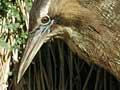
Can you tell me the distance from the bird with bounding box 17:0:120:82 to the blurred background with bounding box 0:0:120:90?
98 cm

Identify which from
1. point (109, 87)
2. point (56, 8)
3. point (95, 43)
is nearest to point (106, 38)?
point (95, 43)

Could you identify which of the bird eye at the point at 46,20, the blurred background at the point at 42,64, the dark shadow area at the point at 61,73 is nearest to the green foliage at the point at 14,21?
the blurred background at the point at 42,64

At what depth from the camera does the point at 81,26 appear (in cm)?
264

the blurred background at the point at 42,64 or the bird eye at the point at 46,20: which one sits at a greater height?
the bird eye at the point at 46,20

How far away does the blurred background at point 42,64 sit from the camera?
3725mm

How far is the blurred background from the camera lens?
3725mm

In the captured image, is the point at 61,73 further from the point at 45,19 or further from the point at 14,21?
the point at 45,19

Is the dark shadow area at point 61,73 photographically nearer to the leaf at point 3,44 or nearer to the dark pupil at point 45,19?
the leaf at point 3,44

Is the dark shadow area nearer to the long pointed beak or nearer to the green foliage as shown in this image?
the green foliage

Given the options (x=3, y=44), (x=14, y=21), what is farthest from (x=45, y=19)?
(x=14, y=21)

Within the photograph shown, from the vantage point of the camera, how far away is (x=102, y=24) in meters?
2.67

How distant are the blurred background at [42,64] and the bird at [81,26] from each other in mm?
977

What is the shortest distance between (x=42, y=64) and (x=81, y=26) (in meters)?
1.22

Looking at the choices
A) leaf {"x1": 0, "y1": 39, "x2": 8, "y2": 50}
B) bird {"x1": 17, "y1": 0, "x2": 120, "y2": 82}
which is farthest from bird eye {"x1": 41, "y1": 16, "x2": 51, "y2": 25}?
leaf {"x1": 0, "y1": 39, "x2": 8, "y2": 50}
